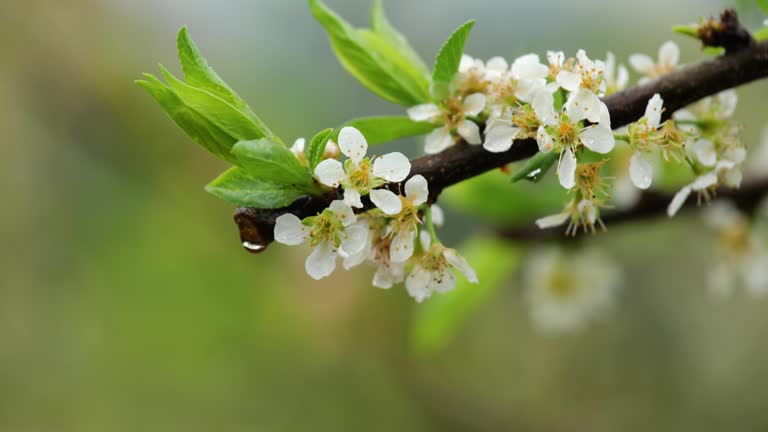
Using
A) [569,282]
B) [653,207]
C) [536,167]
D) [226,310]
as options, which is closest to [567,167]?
[536,167]

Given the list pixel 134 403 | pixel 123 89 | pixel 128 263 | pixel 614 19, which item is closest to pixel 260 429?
pixel 134 403

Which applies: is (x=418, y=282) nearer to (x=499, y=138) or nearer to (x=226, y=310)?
(x=499, y=138)

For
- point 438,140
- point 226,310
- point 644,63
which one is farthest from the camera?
point 226,310

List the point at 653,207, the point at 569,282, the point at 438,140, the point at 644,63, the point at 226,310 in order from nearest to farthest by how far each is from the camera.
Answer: the point at 438,140 → the point at 644,63 → the point at 653,207 → the point at 569,282 → the point at 226,310

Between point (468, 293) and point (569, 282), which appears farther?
point (569, 282)

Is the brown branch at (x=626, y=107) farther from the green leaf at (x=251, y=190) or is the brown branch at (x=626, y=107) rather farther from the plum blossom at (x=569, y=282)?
the plum blossom at (x=569, y=282)

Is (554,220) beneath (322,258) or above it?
beneath

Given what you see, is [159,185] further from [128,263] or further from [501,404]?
[501,404]

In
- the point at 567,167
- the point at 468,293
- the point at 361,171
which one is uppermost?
the point at 361,171
